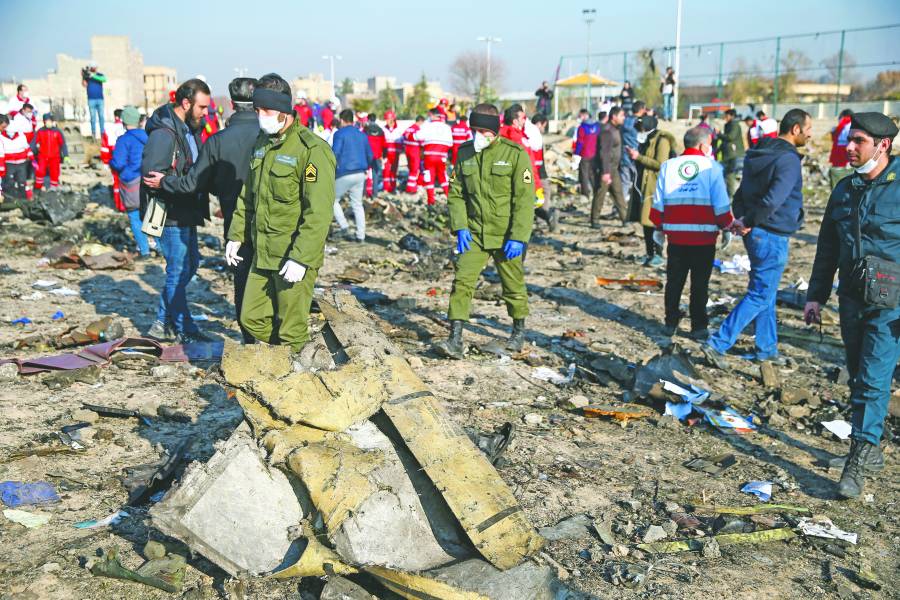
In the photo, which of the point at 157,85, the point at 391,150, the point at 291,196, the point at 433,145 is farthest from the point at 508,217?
the point at 157,85

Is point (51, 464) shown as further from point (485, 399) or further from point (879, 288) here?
point (879, 288)

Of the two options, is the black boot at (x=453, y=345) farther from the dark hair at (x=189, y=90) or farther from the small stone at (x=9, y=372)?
the small stone at (x=9, y=372)

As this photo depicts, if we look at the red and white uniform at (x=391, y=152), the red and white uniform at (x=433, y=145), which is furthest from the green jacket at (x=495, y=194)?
the red and white uniform at (x=391, y=152)

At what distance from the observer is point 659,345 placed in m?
7.22

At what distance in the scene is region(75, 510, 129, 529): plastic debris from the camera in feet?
12.3

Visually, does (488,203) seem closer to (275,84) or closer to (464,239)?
(464,239)

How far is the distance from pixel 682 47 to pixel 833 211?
2772cm

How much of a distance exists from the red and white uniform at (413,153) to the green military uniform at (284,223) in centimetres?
1175

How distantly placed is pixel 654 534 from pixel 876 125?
2.54m

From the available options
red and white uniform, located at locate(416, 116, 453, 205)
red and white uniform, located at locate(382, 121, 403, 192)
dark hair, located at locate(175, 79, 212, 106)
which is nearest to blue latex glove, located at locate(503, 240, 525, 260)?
dark hair, located at locate(175, 79, 212, 106)

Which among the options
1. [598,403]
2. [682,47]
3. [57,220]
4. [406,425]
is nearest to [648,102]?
[682,47]

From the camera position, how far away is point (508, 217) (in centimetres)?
634

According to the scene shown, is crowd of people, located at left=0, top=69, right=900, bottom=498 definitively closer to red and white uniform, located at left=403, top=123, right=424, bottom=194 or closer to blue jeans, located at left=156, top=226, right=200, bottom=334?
blue jeans, located at left=156, top=226, right=200, bottom=334

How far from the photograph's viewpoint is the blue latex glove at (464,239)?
6.32 meters
